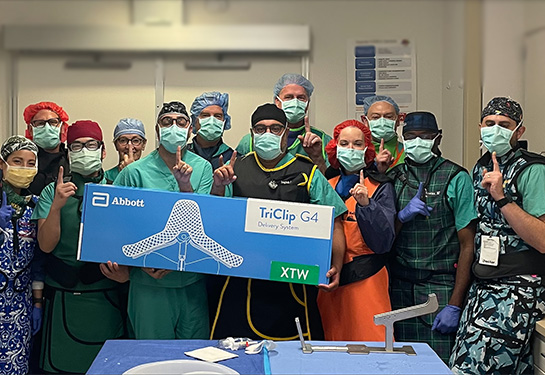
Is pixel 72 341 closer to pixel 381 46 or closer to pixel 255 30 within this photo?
pixel 255 30

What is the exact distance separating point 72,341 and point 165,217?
0.93 metres

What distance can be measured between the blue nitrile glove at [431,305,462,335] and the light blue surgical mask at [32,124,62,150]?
7.36ft

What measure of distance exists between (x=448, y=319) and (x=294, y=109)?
136cm

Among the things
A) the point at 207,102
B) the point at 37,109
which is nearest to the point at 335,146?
the point at 207,102

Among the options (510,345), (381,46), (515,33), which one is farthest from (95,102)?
(510,345)

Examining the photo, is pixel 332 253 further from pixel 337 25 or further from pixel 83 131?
pixel 83 131

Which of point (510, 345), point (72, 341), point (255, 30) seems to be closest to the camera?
point (510, 345)

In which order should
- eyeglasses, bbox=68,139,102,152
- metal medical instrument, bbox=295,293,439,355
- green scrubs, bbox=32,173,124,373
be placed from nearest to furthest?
metal medical instrument, bbox=295,293,439,355 → eyeglasses, bbox=68,139,102,152 → green scrubs, bbox=32,173,124,373

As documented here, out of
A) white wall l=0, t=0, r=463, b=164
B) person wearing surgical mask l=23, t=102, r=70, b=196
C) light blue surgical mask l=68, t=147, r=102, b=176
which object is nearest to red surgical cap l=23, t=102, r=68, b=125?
person wearing surgical mask l=23, t=102, r=70, b=196

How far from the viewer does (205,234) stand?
2.68 metres

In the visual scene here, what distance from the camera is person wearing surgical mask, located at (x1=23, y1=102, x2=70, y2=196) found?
3.14m

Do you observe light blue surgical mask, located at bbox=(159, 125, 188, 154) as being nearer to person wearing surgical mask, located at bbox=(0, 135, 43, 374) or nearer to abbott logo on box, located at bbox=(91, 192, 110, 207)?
abbott logo on box, located at bbox=(91, 192, 110, 207)

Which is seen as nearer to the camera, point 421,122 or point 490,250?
point 490,250

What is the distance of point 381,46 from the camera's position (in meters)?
3.13
